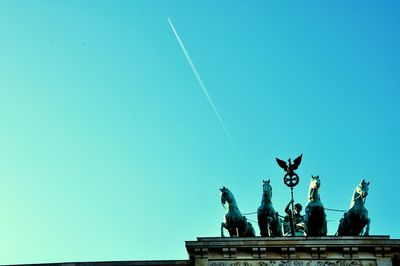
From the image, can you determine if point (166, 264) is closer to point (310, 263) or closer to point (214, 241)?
point (214, 241)

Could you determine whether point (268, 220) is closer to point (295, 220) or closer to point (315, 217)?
point (315, 217)

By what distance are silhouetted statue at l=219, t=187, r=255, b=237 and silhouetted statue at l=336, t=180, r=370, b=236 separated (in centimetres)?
317

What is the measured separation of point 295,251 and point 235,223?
2.69 m

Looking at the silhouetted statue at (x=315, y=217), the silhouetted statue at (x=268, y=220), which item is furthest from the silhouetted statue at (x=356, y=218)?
the silhouetted statue at (x=268, y=220)

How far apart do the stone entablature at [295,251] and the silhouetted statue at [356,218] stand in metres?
1.09

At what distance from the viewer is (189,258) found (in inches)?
1017

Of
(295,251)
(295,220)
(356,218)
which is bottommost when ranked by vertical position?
(295,251)

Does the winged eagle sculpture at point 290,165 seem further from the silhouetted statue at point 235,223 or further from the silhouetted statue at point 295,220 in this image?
the silhouetted statue at point 235,223

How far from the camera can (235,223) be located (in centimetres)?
2695

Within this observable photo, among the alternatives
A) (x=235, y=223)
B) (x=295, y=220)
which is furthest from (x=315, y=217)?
(x=295, y=220)

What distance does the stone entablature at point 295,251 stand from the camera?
24953 millimetres

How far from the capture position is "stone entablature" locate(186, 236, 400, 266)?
2495 centimetres

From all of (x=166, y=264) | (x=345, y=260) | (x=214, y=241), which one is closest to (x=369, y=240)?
(x=345, y=260)

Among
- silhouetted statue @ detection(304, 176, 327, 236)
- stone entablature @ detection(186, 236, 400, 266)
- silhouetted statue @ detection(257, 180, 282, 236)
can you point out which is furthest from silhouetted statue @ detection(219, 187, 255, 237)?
silhouetted statue @ detection(304, 176, 327, 236)
